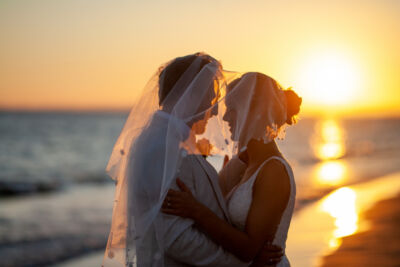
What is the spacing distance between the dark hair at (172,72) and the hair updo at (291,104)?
699mm

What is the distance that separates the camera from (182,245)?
244 centimetres

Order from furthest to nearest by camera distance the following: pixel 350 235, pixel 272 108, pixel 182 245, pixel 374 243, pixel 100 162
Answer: pixel 100 162 → pixel 350 235 → pixel 374 243 → pixel 272 108 → pixel 182 245

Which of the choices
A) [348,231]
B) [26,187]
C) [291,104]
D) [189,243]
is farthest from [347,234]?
[26,187]

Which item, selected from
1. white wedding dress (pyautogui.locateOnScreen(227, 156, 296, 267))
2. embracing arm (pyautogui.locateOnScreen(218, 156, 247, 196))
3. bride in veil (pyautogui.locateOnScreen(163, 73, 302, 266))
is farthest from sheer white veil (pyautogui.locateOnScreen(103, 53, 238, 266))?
embracing arm (pyautogui.locateOnScreen(218, 156, 247, 196))

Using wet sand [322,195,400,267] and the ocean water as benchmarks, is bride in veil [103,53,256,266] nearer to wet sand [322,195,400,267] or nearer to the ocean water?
the ocean water

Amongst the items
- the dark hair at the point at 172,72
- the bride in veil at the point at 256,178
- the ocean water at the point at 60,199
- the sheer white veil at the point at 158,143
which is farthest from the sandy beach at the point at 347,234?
the dark hair at the point at 172,72

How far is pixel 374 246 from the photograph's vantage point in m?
7.87

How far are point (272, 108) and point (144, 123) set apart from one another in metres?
0.86

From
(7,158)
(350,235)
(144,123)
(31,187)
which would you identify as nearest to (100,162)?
(7,158)

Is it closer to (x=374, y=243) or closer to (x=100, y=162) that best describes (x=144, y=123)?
(x=374, y=243)

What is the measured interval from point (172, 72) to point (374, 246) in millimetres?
6722

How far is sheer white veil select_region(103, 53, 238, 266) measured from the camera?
8.09 feet

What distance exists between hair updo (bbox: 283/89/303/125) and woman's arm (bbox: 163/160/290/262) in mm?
440

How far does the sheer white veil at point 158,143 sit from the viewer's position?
8.09 ft
